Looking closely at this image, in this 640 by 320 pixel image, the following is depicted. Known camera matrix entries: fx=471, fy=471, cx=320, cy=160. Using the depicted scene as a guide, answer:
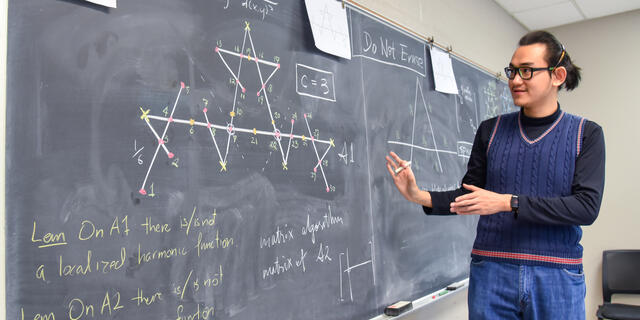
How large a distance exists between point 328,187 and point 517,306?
763 millimetres

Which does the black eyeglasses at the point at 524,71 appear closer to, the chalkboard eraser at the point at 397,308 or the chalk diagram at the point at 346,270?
the chalk diagram at the point at 346,270

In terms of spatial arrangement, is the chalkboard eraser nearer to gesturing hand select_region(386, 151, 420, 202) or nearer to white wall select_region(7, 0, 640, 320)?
gesturing hand select_region(386, 151, 420, 202)

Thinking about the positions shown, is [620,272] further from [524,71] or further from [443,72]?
[524,71]

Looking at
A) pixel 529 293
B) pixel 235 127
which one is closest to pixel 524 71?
pixel 529 293

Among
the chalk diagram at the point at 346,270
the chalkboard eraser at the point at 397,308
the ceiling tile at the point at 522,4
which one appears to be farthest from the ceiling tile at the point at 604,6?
the chalk diagram at the point at 346,270

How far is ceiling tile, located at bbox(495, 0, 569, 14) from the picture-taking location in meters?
3.80

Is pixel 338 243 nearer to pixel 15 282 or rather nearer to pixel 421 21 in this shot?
pixel 15 282

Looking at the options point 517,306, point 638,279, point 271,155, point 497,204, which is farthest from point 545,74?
point 638,279

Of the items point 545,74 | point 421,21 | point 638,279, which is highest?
point 421,21

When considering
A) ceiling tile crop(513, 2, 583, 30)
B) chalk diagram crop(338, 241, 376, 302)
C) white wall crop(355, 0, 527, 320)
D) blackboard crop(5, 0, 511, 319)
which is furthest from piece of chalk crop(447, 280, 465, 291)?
ceiling tile crop(513, 2, 583, 30)

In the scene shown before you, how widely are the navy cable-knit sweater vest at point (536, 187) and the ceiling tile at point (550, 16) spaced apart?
294 centimetres

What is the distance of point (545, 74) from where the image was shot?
60.3 inches

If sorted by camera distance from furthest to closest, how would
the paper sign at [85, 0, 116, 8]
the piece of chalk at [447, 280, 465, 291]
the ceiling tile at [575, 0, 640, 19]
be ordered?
the ceiling tile at [575, 0, 640, 19] < the piece of chalk at [447, 280, 465, 291] < the paper sign at [85, 0, 116, 8]

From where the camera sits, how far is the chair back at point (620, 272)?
3787 mm
